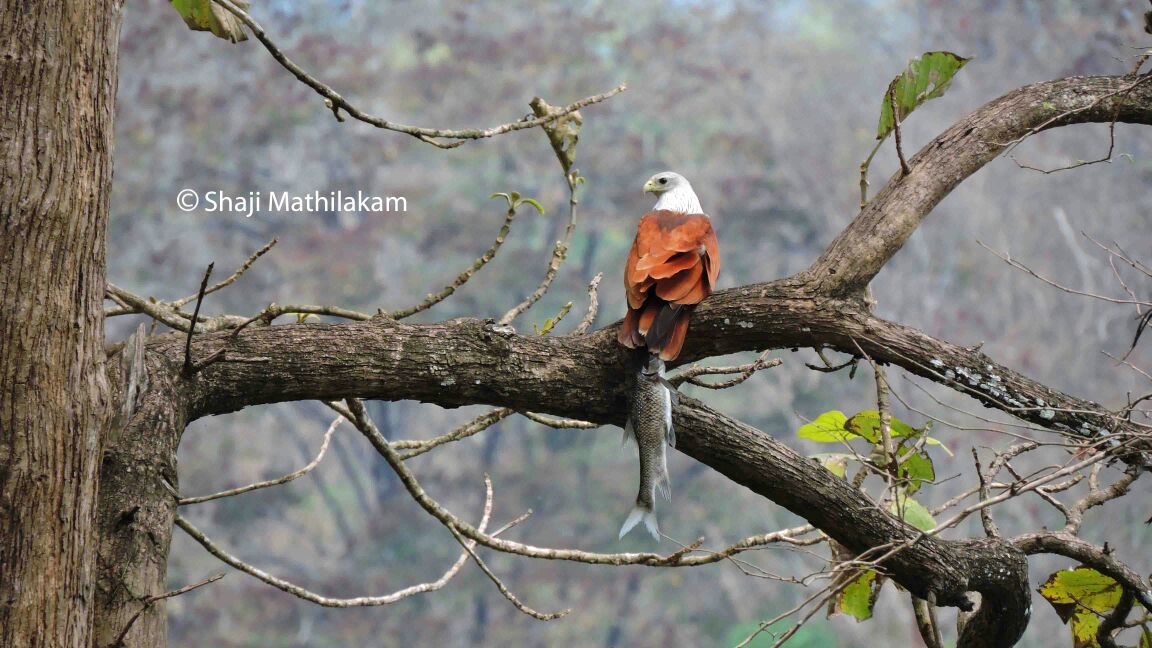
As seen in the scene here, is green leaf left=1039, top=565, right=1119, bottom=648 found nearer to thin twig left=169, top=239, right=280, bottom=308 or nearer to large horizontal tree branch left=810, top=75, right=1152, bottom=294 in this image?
large horizontal tree branch left=810, top=75, right=1152, bottom=294

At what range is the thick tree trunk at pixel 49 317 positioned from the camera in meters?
1.07

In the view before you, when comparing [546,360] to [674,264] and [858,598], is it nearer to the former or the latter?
[674,264]

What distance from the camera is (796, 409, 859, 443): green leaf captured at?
1.64m

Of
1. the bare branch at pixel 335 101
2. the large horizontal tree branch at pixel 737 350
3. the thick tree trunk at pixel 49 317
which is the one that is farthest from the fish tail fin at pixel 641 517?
the thick tree trunk at pixel 49 317

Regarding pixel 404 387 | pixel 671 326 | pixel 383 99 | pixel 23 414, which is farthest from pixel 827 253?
pixel 383 99

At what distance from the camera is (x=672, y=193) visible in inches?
80.9

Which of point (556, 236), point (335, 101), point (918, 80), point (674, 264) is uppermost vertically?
point (556, 236)

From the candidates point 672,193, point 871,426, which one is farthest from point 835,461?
point 672,193

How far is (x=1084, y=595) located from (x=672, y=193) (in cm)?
Answer: 103

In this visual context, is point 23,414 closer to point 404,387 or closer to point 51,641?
point 51,641

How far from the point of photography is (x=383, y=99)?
6.80 meters

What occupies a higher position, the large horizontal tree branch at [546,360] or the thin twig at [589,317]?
the thin twig at [589,317]

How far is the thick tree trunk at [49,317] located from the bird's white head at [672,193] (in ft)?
3.68

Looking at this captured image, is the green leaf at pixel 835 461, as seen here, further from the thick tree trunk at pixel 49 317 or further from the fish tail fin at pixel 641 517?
the thick tree trunk at pixel 49 317
